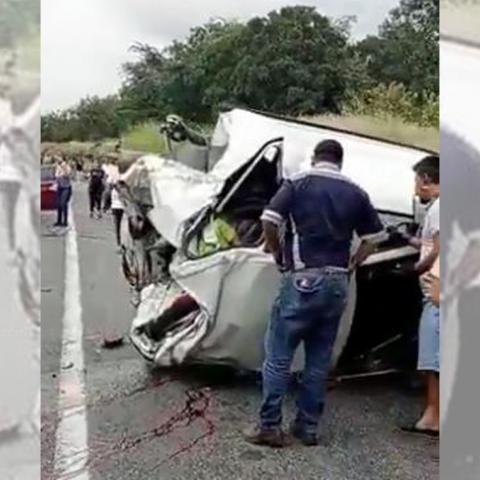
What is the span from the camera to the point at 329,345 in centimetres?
298

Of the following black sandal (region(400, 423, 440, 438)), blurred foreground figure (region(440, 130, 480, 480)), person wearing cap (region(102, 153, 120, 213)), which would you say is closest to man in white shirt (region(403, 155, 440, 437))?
black sandal (region(400, 423, 440, 438))

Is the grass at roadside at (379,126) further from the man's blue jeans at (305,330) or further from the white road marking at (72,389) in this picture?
the white road marking at (72,389)

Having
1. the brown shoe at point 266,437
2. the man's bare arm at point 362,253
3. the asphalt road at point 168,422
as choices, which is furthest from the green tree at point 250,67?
the brown shoe at point 266,437

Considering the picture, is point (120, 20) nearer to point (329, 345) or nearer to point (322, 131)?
point (322, 131)

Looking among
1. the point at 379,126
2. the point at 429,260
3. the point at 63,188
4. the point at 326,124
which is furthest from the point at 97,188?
the point at 429,260

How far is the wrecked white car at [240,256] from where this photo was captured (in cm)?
288

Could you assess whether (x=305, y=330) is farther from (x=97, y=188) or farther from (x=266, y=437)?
(x=97, y=188)

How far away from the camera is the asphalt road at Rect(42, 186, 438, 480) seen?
106 inches

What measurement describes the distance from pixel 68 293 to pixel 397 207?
98 cm

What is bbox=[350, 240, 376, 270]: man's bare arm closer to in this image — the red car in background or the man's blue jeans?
the man's blue jeans

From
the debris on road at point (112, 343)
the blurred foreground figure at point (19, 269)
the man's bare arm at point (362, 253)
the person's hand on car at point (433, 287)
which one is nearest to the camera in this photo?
the blurred foreground figure at point (19, 269)

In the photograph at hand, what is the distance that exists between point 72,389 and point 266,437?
544mm

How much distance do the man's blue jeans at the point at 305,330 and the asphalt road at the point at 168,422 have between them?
0.05 meters

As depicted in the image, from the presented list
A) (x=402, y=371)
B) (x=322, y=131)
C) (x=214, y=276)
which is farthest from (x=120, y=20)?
(x=402, y=371)
